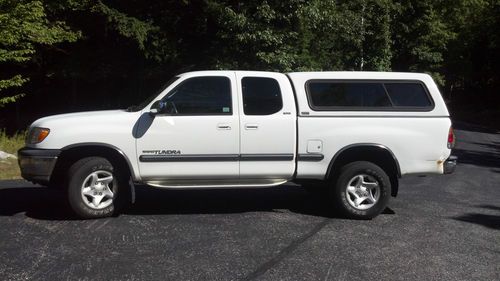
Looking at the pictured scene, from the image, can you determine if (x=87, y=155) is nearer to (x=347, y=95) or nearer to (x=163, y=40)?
(x=347, y=95)

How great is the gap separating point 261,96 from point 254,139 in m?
0.60

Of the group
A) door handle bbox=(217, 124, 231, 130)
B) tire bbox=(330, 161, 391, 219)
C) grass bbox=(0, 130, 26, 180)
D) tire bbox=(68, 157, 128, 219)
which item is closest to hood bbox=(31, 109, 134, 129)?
tire bbox=(68, 157, 128, 219)

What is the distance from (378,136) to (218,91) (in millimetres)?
2204

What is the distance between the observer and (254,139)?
698 cm

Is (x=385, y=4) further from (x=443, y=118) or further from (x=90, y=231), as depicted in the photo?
(x=90, y=231)

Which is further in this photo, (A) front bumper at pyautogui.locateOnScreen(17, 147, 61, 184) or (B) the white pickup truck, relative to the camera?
(B) the white pickup truck

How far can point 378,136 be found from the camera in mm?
7148

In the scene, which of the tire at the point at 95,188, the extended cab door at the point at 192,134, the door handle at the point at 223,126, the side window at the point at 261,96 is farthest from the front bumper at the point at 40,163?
the side window at the point at 261,96

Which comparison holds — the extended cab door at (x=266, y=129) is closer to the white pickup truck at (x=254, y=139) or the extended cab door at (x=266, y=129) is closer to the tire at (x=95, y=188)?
the white pickup truck at (x=254, y=139)

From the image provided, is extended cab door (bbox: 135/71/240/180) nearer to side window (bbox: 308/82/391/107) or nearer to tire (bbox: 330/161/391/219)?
side window (bbox: 308/82/391/107)

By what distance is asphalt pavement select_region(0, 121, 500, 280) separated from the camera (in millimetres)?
5004

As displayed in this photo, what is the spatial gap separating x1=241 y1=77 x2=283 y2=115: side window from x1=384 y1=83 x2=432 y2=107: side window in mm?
1543

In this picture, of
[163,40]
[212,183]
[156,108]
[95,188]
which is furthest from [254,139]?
[163,40]

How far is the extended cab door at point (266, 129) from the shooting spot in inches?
275
